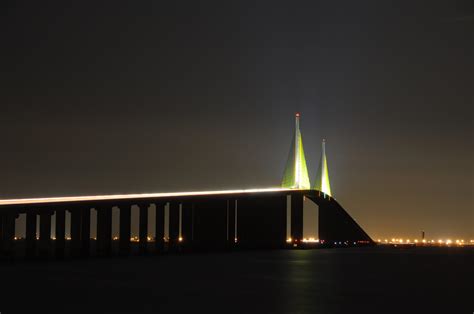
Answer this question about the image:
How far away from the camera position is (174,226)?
93625mm

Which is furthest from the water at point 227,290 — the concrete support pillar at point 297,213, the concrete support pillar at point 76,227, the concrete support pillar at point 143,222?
the concrete support pillar at point 297,213

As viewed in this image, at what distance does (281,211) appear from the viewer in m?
105

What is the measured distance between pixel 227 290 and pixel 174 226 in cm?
4878

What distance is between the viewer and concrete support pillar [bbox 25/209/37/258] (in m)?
78.2

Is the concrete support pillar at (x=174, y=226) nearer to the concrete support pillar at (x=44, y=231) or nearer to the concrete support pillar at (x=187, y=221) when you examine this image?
the concrete support pillar at (x=187, y=221)

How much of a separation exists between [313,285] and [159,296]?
37.8ft

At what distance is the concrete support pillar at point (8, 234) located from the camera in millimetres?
76312

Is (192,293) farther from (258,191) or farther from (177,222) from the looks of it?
(258,191)

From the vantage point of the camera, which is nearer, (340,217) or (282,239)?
(282,239)

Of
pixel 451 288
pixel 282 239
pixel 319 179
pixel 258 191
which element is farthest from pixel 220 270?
pixel 319 179

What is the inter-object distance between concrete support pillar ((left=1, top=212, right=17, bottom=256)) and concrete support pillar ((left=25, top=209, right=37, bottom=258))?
117cm

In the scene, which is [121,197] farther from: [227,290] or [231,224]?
[227,290]

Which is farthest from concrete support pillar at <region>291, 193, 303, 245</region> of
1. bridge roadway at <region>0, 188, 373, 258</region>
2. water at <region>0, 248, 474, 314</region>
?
water at <region>0, 248, 474, 314</region>

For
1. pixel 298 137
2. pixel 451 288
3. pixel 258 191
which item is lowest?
pixel 451 288
